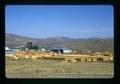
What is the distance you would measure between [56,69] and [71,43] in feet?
1.03

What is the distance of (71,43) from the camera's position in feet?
8.63

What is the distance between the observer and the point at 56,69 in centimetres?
257

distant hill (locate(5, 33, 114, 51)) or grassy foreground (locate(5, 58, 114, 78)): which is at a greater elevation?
distant hill (locate(5, 33, 114, 51))

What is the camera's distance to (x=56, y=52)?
2.57 m

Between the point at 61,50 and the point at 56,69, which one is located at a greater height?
the point at 61,50

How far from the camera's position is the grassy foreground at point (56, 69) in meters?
2.57

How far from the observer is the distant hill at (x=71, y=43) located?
2586 mm

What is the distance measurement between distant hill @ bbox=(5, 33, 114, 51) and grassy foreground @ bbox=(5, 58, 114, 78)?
16 centimetres

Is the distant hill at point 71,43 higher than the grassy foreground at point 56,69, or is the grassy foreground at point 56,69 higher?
the distant hill at point 71,43

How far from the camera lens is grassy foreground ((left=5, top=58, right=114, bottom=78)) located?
8.43 feet

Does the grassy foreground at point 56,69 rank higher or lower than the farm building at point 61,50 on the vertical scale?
lower

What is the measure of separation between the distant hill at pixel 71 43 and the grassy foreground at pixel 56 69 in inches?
6.4

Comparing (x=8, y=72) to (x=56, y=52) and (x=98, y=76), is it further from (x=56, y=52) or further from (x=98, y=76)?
(x=98, y=76)
